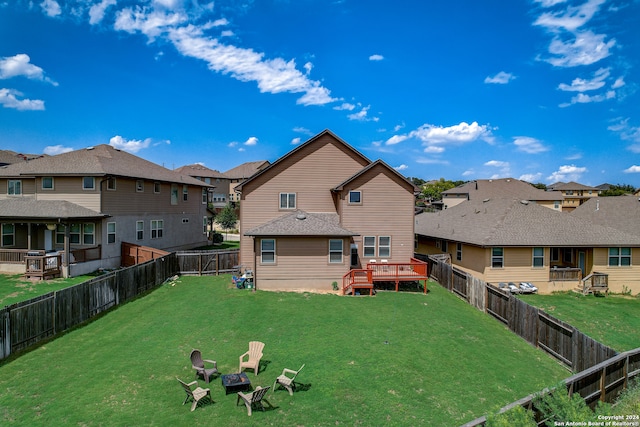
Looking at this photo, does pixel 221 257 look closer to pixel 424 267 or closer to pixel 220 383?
pixel 424 267

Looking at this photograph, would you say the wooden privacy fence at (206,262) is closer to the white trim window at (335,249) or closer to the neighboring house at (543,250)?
the white trim window at (335,249)

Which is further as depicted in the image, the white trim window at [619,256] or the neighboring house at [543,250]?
the white trim window at [619,256]

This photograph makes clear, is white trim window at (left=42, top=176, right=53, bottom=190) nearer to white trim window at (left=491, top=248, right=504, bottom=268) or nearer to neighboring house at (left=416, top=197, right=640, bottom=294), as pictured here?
neighboring house at (left=416, top=197, right=640, bottom=294)

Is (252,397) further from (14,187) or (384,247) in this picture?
(14,187)

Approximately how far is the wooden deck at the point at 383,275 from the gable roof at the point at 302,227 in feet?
7.54

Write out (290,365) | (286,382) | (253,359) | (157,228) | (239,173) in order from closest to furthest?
(286,382) < (253,359) < (290,365) < (157,228) < (239,173)

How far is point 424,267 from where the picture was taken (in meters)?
19.9

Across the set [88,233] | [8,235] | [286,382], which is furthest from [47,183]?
[286,382]

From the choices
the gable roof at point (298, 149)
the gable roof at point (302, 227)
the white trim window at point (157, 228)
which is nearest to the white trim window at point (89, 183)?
the white trim window at point (157, 228)

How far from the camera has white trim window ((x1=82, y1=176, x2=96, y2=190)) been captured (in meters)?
23.7

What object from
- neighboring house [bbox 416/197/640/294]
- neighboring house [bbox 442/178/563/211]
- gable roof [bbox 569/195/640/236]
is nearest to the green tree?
neighboring house [bbox 442/178/563/211]

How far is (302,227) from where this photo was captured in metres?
20.2

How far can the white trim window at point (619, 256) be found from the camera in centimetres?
2316

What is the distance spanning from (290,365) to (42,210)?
817 inches
